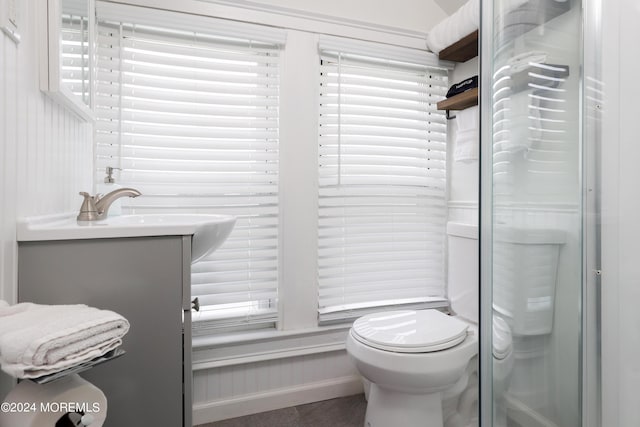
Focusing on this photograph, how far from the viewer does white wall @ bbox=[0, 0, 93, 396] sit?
2.76ft

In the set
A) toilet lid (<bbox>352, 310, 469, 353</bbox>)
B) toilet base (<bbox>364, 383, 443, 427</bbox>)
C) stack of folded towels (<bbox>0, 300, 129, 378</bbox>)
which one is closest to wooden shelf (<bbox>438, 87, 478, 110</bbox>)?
toilet lid (<bbox>352, 310, 469, 353</bbox>)

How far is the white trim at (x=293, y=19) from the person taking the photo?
1.67 m

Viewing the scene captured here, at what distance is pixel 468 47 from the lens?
193 centimetres

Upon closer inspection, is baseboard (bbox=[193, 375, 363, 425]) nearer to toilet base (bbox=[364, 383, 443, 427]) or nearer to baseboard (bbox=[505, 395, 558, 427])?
toilet base (bbox=[364, 383, 443, 427])

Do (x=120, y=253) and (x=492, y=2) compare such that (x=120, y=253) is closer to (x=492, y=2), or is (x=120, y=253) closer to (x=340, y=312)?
(x=492, y=2)

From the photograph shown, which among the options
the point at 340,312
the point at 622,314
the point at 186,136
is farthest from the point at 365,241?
the point at 622,314

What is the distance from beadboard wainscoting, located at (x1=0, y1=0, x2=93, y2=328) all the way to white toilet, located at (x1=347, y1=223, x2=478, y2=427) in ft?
3.48

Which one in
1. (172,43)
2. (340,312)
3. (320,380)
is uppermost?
(172,43)

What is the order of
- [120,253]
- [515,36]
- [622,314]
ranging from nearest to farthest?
[622,314] < [515,36] < [120,253]

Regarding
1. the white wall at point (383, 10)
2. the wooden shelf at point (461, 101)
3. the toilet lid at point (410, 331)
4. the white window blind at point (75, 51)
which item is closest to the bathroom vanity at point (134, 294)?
the white window blind at point (75, 51)

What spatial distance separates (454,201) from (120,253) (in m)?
1.75

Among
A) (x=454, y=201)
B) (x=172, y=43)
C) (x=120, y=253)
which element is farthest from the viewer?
(x=454, y=201)

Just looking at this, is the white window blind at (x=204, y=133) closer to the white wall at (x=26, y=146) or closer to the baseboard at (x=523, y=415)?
the white wall at (x=26, y=146)

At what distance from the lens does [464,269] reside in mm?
1796
